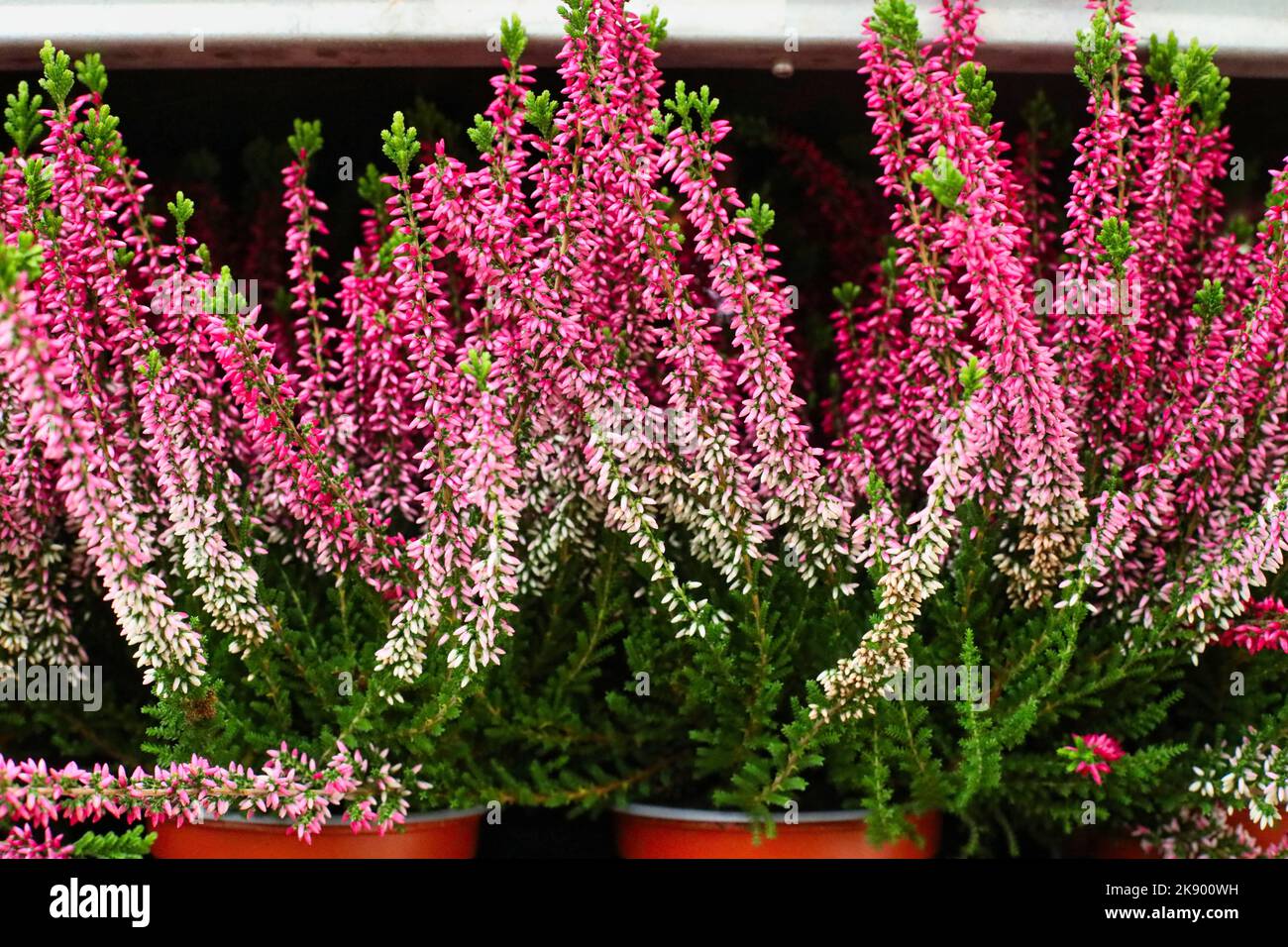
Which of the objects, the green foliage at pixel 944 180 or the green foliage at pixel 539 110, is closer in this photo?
the green foliage at pixel 944 180

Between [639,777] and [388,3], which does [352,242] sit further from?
[639,777]

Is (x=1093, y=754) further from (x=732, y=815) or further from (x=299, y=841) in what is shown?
(x=299, y=841)

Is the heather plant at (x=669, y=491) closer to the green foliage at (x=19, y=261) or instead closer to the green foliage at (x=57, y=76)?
the green foliage at (x=57, y=76)

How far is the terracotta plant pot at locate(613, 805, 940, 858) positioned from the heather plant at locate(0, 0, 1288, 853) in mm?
40

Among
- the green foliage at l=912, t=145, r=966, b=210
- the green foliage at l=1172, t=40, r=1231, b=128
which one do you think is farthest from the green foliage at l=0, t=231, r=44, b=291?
the green foliage at l=1172, t=40, r=1231, b=128

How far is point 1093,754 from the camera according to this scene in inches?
54.4

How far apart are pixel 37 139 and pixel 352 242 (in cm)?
50

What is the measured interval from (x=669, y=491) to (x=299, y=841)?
1.93 feet

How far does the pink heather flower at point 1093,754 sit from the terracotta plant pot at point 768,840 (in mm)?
208

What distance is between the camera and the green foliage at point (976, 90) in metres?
1.42

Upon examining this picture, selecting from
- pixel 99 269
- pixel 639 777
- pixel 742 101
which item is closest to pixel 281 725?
pixel 639 777

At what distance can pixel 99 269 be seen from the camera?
1.42 m

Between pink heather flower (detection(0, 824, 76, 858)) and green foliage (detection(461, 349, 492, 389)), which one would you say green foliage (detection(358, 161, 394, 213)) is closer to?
green foliage (detection(461, 349, 492, 389))

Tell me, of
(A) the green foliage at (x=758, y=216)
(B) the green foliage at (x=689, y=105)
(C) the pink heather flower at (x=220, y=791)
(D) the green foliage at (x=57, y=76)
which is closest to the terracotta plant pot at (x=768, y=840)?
(C) the pink heather flower at (x=220, y=791)
